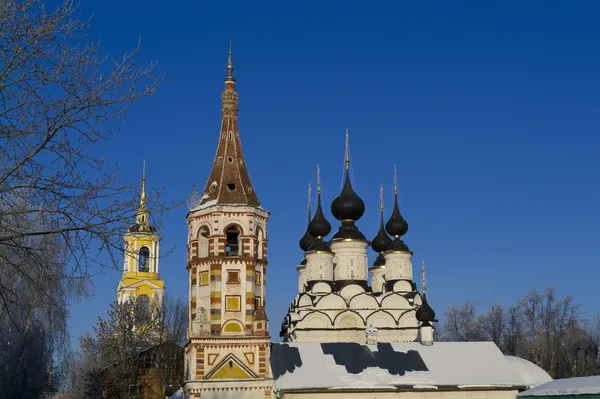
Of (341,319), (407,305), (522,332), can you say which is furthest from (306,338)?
(522,332)

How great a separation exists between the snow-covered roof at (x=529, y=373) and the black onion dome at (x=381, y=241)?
2013 centimetres

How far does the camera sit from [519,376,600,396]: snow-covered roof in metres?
24.5

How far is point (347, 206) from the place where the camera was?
46031mm

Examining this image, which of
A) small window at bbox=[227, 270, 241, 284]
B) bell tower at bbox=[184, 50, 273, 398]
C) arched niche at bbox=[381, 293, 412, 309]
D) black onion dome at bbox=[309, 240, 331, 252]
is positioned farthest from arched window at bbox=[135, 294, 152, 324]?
small window at bbox=[227, 270, 241, 284]

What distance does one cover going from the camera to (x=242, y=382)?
26.3 meters

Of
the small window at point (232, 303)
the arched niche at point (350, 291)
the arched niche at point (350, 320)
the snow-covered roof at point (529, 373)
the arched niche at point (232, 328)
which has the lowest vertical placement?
the snow-covered roof at point (529, 373)

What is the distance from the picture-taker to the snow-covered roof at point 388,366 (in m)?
27.7

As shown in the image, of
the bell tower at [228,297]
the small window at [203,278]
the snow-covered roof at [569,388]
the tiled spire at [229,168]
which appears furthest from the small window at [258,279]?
the snow-covered roof at [569,388]

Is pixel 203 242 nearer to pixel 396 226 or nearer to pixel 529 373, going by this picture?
pixel 529 373

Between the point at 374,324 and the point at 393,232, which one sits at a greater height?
the point at 393,232

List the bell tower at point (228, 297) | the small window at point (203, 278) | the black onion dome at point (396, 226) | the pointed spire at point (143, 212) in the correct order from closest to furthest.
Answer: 1. the pointed spire at point (143, 212)
2. the bell tower at point (228, 297)
3. the small window at point (203, 278)
4. the black onion dome at point (396, 226)

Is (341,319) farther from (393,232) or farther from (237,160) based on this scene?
(237,160)

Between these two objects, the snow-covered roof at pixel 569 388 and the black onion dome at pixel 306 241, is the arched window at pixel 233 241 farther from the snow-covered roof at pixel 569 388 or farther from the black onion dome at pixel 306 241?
the black onion dome at pixel 306 241

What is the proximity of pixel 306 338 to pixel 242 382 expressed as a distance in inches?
676
